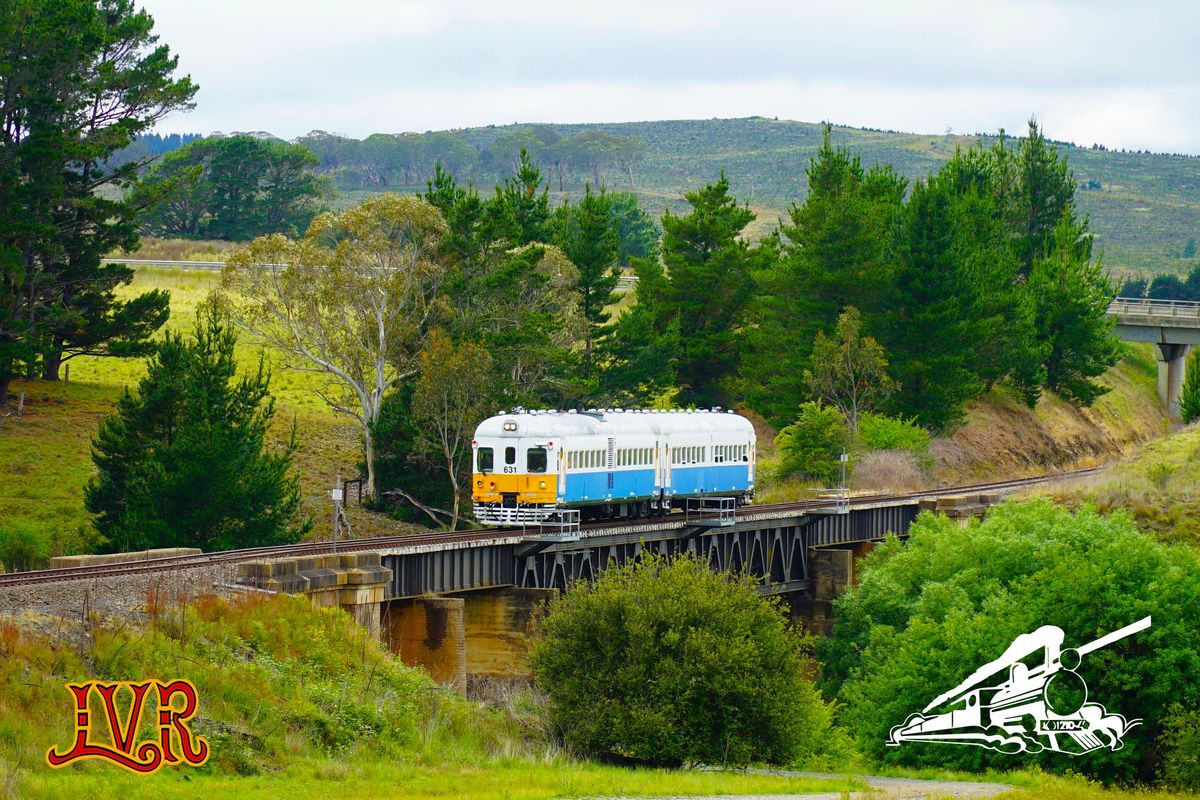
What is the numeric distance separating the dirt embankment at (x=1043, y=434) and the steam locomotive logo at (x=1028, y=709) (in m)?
44.4

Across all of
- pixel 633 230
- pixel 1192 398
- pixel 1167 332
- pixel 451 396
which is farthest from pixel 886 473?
pixel 633 230

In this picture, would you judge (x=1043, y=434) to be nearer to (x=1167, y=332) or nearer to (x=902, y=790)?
(x=1167, y=332)

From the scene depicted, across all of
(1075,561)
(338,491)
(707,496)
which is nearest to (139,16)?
(707,496)

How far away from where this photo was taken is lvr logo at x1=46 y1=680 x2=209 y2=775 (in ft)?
72.3

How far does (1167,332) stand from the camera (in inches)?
4158

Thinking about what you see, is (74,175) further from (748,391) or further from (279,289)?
(748,391)

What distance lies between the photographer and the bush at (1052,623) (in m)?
31.3

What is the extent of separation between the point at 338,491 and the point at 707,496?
885 inches

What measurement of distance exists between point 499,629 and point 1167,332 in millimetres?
75888

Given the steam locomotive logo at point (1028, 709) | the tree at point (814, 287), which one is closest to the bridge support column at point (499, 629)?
the steam locomotive logo at point (1028, 709)

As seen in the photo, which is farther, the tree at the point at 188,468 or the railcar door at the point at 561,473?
the tree at the point at 188,468

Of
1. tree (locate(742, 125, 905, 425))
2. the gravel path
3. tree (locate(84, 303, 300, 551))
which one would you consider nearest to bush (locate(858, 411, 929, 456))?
tree (locate(742, 125, 905, 425))

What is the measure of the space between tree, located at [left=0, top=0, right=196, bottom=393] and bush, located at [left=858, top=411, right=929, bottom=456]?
3246 centimetres

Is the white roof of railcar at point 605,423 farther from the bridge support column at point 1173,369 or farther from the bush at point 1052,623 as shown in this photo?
Answer: the bridge support column at point 1173,369
